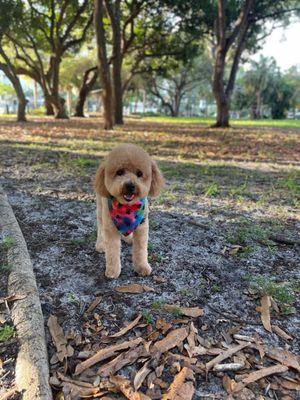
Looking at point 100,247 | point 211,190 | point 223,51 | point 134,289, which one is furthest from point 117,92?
point 134,289

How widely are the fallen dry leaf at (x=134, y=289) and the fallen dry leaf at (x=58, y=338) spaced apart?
52cm

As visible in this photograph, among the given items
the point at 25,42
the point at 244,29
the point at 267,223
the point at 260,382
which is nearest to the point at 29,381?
the point at 260,382

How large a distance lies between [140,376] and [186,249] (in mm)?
1507

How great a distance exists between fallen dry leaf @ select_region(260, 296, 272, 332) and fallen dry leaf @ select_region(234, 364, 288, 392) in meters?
0.32

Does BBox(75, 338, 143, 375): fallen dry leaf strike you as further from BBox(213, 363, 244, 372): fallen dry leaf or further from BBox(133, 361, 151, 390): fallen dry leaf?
BBox(213, 363, 244, 372): fallen dry leaf

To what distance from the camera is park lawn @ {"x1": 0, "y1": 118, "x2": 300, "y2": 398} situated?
236cm

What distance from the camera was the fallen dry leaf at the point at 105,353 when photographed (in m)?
1.95

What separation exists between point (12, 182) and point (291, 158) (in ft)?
19.5

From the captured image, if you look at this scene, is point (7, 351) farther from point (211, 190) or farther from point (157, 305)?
point (211, 190)

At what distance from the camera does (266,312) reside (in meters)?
2.41

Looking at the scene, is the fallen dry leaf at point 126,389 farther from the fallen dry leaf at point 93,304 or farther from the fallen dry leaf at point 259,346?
the fallen dry leaf at point 259,346

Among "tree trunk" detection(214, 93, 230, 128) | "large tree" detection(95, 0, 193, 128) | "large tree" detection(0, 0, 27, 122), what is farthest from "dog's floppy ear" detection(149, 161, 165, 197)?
"large tree" detection(0, 0, 27, 122)

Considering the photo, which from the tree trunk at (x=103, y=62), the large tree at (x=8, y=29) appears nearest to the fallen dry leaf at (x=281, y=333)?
the tree trunk at (x=103, y=62)

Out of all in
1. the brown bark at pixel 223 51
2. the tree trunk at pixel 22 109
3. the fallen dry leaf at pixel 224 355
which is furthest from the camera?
the tree trunk at pixel 22 109
